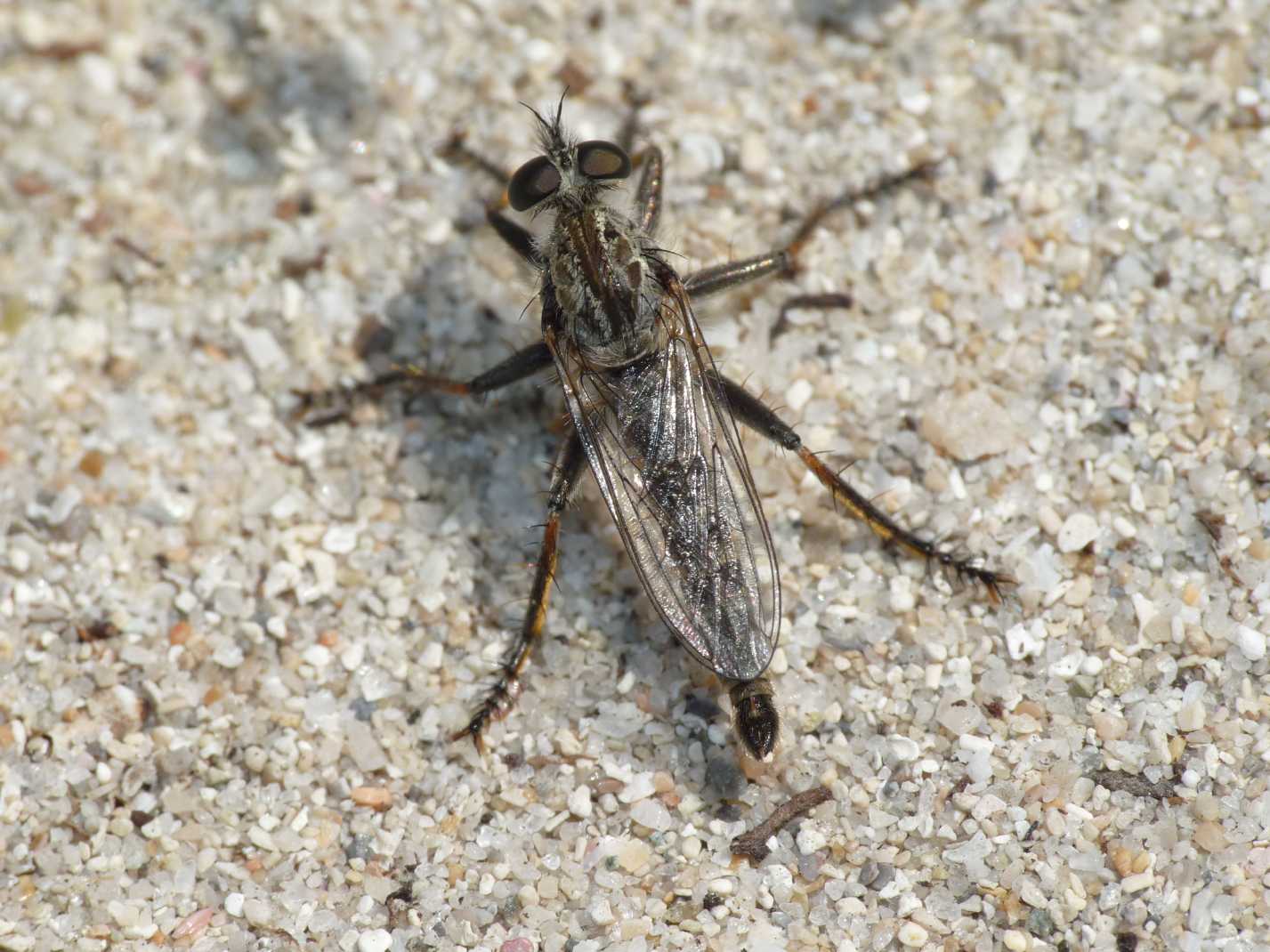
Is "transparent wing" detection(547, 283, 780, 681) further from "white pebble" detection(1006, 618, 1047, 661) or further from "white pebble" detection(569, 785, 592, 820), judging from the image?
"white pebble" detection(1006, 618, 1047, 661)

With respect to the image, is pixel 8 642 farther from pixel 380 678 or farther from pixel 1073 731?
pixel 1073 731

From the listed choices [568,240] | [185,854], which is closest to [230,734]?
[185,854]

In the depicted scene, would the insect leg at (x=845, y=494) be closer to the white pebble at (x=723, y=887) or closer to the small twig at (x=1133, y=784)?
the small twig at (x=1133, y=784)

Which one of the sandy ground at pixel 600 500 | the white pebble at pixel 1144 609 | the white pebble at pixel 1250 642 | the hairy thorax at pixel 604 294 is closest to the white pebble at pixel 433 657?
the sandy ground at pixel 600 500

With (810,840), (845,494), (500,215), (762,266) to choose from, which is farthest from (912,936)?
(500,215)

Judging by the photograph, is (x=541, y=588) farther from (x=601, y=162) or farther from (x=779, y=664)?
(x=601, y=162)

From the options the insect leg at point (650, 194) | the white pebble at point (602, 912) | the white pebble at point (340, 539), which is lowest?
the white pebble at point (602, 912)
